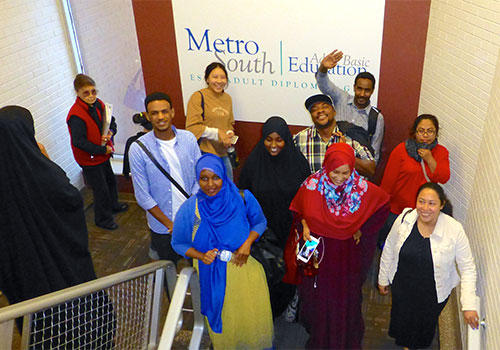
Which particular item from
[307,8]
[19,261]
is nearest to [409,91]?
[307,8]

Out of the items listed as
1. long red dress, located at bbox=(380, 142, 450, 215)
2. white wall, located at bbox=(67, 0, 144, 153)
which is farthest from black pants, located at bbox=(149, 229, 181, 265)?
white wall, located at bbox=(67, 0, 144, 153)

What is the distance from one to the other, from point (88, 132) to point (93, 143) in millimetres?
119

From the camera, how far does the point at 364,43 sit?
181 inches

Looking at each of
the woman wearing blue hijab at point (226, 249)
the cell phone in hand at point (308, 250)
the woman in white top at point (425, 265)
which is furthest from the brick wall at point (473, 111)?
the woman wearing blue hijab at point (226, 249)

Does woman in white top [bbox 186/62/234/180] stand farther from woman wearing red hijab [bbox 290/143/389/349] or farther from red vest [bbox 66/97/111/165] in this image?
woman wearing red hijab [bbox 290/143/389/349]

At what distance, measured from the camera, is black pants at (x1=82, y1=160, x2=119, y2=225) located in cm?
514

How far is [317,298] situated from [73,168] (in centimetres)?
394

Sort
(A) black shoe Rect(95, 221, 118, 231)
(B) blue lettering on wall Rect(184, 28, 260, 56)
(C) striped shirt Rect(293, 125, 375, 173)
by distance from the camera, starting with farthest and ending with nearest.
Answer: (A) black shoe Rect(95, 221, 118, 231), (B) blue lettering on wall Rect(184, 28, 260, 56), (C) striped shirt Rect(293, 125, 375, 173)

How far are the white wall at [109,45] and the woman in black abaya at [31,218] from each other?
3179 mm

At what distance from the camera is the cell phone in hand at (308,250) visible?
127 inches

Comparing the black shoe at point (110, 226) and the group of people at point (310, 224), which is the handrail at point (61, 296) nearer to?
the group of people at point (310, 224)

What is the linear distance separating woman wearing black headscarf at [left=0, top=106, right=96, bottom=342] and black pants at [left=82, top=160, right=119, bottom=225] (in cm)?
229

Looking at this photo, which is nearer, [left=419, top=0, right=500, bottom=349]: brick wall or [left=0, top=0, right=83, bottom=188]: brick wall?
[left=419, top=0, right=500, bottom=349]: brick wall

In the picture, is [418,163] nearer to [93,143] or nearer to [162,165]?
[162,165]
